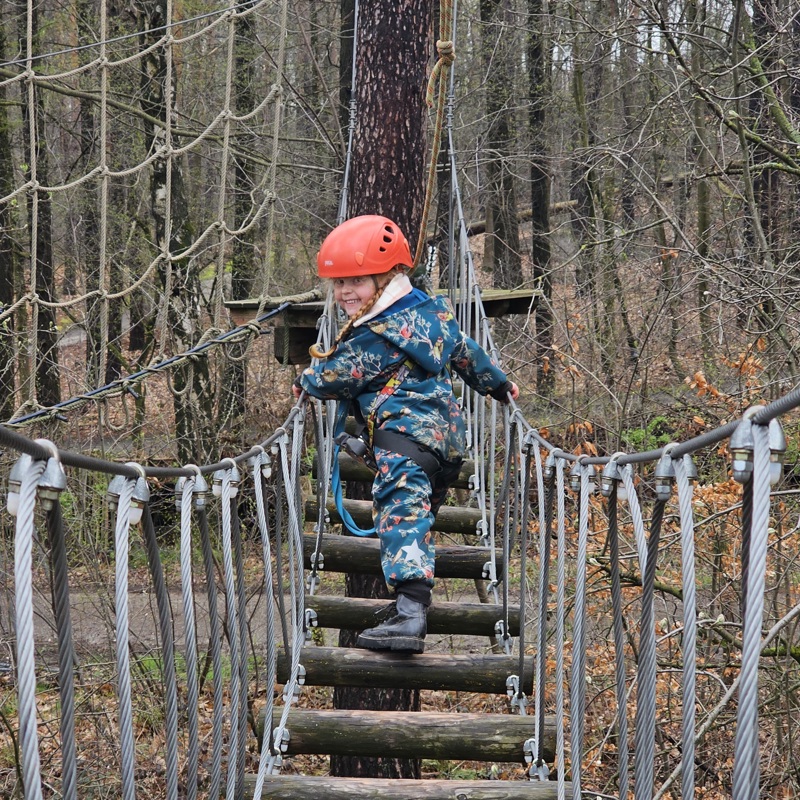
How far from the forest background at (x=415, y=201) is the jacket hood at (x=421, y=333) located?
126 cm

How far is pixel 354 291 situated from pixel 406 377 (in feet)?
0.96

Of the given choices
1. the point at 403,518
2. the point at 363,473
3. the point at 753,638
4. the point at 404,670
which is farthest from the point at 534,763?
the point at 363,473

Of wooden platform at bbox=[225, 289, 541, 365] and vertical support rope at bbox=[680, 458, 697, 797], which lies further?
wooden platform at bbox=[225, 289, 541, 365]

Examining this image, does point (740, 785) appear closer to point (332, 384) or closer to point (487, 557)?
point (332, 384)

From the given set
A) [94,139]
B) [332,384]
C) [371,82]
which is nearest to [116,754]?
[332,384]

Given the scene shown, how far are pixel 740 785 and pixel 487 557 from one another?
207cm

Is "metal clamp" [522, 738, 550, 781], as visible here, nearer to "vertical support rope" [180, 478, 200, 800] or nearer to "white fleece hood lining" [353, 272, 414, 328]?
"vertical support rope" [180, 478, 200, 800]

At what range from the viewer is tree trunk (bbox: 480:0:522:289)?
29.6 feet

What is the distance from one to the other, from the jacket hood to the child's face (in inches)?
4.0

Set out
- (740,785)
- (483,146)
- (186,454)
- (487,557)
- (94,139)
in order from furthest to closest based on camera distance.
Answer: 1. (483,146)
2. (94,139)
3. (186,454)
4. (487,557)
5. (740,785)

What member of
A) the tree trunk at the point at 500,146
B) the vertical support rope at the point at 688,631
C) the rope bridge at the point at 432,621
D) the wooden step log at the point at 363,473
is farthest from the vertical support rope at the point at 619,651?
the tree trunk at the point at 500,146

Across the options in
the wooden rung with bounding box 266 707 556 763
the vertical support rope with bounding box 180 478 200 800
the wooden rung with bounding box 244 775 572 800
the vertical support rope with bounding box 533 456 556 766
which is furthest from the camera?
the wooden rung with bounding box 266 707 556 763

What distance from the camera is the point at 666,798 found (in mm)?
4527

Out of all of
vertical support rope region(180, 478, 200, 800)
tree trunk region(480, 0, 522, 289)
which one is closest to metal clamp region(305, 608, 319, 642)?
vertical support rope region(180, 478, 200, 800)
